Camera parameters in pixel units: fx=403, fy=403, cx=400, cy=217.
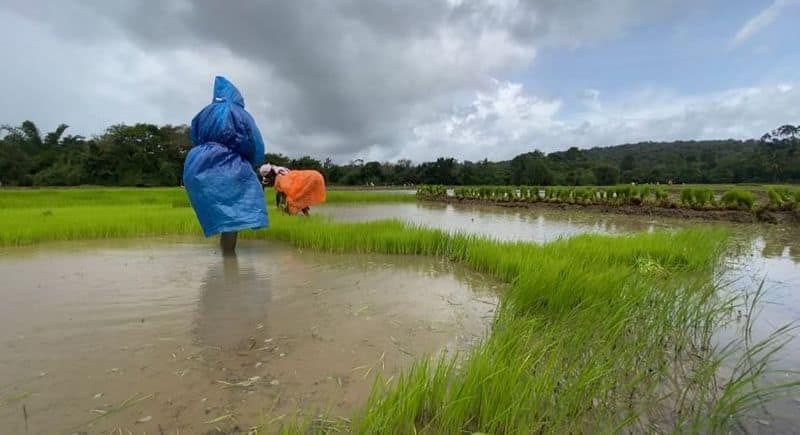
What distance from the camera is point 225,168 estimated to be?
15.4 ft

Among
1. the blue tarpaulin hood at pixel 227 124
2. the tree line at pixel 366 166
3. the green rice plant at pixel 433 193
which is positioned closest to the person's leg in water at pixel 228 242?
the blue tarpaulin hood at pixel 227 124

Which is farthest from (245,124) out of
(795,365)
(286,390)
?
(795,365)

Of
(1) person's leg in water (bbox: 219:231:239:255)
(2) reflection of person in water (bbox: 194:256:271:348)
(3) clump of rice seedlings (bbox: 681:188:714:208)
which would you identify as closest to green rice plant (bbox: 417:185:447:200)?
(3) clump of rice seedlings (bbox: 681:188:714:208)

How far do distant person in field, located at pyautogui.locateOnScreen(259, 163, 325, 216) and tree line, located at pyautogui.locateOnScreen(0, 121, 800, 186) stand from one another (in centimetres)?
3218

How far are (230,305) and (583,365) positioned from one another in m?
2.39

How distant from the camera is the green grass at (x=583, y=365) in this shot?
1486mm

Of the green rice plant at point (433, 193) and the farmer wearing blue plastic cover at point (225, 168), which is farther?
the green rice plant at point (433, 193)

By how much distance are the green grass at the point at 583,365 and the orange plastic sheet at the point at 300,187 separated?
522 cm

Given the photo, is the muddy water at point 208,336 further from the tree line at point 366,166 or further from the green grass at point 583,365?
the tree line at point 366,166

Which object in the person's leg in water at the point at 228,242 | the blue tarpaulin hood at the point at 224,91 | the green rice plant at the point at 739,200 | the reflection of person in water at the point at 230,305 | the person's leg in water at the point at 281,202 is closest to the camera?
the reflection of person in water at the point at 230,305

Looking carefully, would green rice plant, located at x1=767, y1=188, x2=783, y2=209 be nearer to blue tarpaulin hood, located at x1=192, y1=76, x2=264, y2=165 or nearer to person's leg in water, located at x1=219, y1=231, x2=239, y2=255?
blue tarpaulin hood, located at x1=192, y1=76, x2=264, y2=165

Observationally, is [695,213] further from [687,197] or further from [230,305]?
[230,305]

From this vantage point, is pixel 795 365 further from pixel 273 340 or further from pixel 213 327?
pixel 213 327

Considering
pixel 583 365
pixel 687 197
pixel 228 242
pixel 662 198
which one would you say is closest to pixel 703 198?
pixel 687 197
